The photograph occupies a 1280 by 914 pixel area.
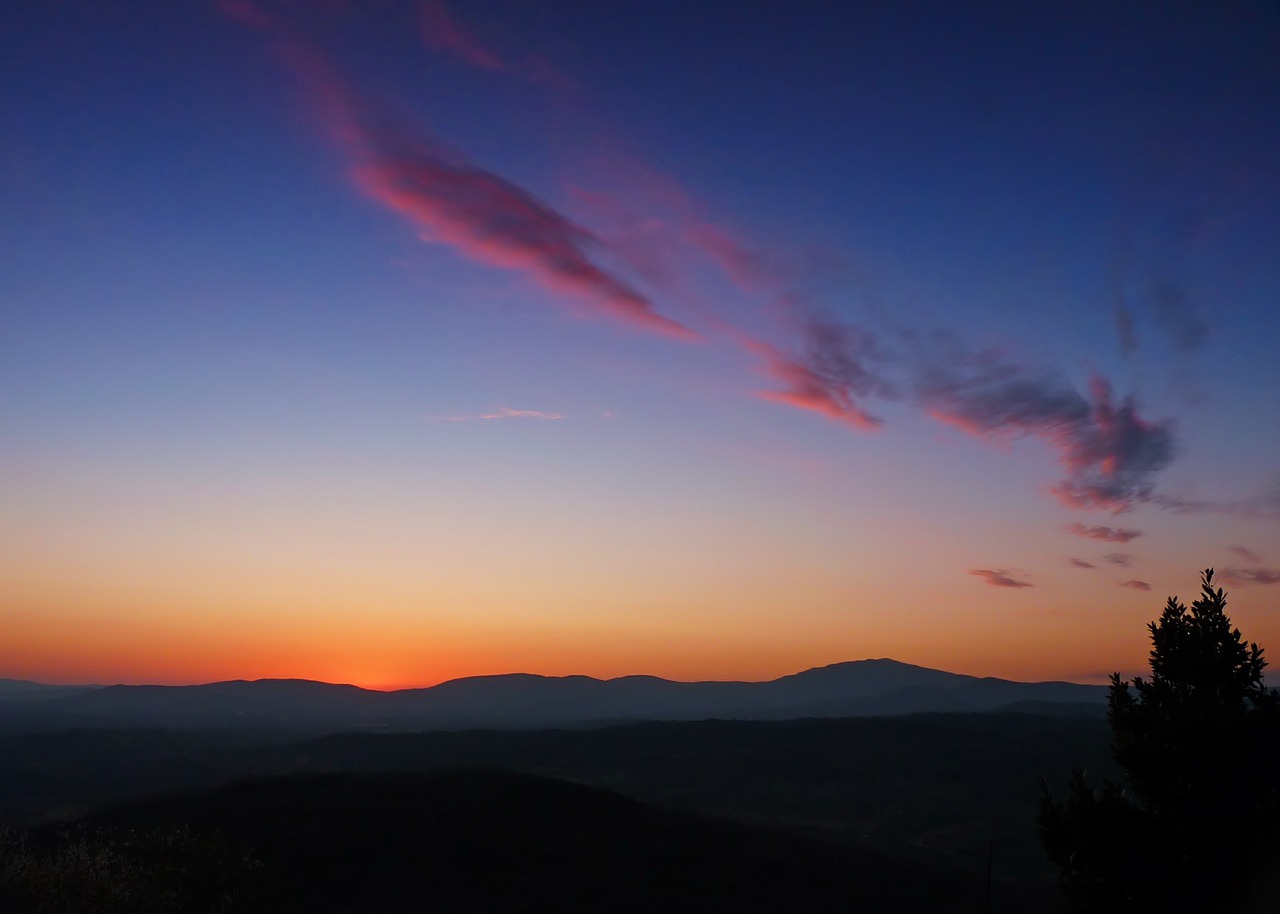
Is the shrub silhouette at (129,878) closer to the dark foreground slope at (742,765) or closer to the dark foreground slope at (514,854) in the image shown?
the dark foreground slope at (514,854)

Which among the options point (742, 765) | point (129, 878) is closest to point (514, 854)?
point (129, 878)

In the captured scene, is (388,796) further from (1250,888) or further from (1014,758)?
(1014,758)

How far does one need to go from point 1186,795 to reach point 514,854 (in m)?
39.5

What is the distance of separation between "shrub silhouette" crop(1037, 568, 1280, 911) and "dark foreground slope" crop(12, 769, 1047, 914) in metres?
26.8

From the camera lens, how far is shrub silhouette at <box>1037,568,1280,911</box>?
61.3ft

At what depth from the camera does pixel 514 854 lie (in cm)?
4922

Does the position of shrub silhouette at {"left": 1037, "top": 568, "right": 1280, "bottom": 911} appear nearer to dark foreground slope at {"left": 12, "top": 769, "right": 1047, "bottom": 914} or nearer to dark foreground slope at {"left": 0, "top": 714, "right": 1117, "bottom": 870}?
dark foreground slope at {"left": 12, "top": 769, "right": 1047, "bottom": 914}

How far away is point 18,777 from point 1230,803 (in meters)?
131

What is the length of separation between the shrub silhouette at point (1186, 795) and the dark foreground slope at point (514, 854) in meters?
26.8

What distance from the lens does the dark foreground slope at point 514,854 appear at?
139 feet

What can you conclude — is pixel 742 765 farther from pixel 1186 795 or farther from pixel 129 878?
pixel 1186 795

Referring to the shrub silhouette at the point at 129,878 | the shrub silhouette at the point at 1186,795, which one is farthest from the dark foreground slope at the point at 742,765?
the shrub silhouette at the point at 1186,795

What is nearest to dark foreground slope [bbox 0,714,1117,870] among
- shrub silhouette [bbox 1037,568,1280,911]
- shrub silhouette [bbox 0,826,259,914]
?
shrub silhouette [bbox 0,826,259,914]

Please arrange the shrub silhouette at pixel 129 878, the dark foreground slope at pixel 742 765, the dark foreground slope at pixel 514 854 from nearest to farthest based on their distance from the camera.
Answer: the shrub silhouette at pixel 129 878 < the dark foreground slope at pixel 514 854 < the dark foreground slope at pixel 742 765
